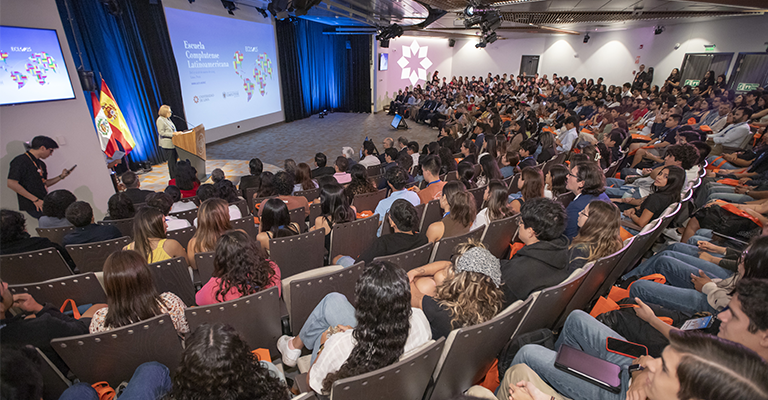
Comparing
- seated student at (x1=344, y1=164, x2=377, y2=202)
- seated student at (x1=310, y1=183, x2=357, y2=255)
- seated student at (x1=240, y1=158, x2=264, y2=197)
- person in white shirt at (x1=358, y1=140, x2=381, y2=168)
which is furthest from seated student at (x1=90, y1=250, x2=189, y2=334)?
person in white shirt at (x1=358, y1=140, x2=381, y2=168)

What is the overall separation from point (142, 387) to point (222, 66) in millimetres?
9868

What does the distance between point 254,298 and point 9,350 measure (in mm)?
902

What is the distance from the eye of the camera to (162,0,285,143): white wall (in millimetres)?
8156

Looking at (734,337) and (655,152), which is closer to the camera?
(734,337)

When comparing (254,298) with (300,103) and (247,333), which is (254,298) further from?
(300,103)

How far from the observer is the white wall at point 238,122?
816cm

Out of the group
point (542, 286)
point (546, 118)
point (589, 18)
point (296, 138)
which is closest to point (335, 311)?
point (542, 286)

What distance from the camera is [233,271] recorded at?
198 centimetres

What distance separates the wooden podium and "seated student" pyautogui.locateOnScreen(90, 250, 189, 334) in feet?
17.5

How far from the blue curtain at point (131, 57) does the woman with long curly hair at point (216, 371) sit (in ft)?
23.0

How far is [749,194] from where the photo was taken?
141 inches

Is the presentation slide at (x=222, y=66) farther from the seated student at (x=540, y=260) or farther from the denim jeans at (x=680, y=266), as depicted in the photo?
the denim jeans at (x=680, y=266)

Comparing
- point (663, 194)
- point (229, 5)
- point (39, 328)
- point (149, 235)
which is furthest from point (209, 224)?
point (229, 5)

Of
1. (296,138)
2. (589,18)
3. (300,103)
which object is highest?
(589,18)
